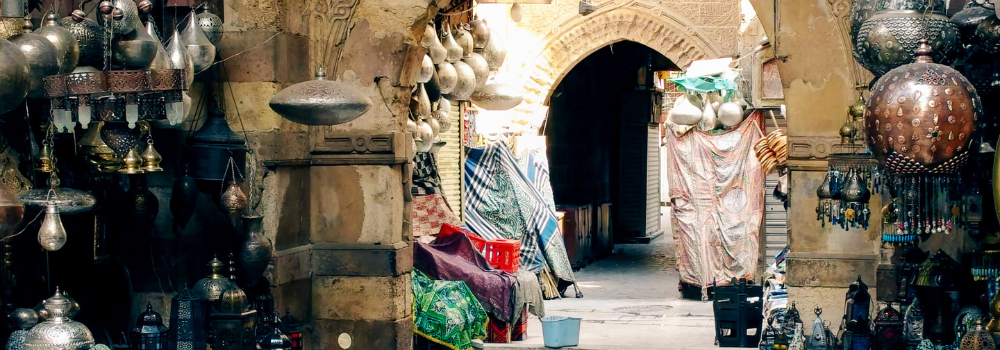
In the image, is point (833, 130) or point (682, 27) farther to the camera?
point (682, 27)

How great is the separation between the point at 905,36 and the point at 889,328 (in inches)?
78.7

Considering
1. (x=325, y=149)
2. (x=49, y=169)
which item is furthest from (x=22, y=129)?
(x=325, y=149)

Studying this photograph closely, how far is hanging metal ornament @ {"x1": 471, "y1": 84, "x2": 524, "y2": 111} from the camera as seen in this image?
11070 millimetres

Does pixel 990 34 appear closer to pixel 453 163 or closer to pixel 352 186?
pixel 352 186

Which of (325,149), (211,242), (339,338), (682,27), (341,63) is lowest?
(339,338)

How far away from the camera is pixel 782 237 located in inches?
514

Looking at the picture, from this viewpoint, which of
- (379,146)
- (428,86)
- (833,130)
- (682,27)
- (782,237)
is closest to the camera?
(833,130)

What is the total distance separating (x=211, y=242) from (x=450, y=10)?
11.0 feet

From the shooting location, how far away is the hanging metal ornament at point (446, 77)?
31.7 feet

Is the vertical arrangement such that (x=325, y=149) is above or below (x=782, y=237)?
above

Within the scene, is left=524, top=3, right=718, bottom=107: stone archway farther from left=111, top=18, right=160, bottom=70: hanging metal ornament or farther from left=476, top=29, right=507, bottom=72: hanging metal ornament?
left=111, top=18, right=160, bottom=70: hanging metal ornament

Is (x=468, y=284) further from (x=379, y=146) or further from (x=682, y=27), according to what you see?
(x=682, y=27)

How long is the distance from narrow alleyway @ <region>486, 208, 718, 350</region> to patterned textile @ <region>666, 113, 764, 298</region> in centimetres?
49

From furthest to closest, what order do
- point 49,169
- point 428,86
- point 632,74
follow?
point 632,74, point 428,86, point 49,169
